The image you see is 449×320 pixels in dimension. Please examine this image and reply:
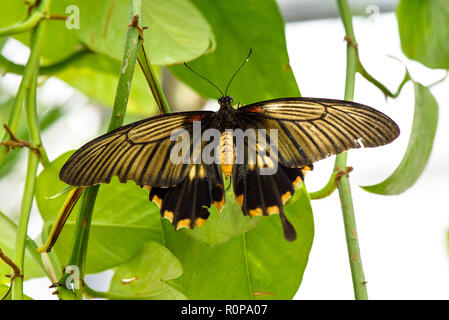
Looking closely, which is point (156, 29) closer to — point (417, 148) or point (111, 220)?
point (111, 220)

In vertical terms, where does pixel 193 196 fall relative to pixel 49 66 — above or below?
below

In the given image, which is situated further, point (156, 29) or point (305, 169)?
point (156, 29)

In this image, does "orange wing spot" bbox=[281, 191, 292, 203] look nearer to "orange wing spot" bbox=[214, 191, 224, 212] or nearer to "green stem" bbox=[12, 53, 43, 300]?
"orange wing spot" bbox=[214, 191, 224, 212]

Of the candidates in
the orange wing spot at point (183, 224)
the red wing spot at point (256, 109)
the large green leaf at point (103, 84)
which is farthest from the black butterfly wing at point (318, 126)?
the large green leaf at point (103, 84)

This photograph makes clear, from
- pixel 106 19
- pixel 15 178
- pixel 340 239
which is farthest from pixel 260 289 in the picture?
pixel 340 239

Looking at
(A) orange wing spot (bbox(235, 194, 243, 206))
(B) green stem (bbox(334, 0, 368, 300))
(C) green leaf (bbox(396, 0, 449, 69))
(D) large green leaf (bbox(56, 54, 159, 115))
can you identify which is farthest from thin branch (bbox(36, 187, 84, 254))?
(C) green leaf (bbox(396, 0, 449, 69))

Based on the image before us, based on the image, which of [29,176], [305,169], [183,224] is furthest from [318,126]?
[29,176]
